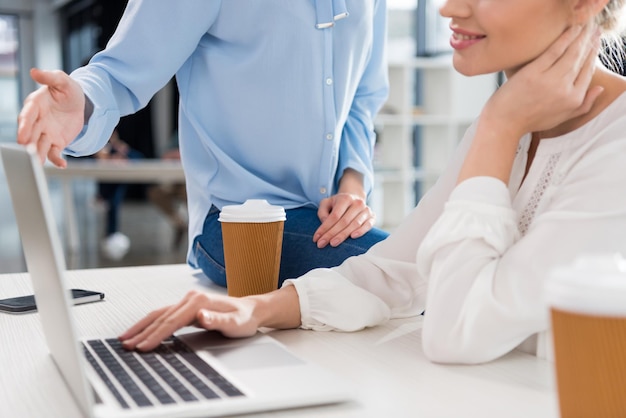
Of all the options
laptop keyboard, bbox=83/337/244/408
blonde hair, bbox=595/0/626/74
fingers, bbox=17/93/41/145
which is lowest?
laptop keyboard, bbox=83/337/244/408

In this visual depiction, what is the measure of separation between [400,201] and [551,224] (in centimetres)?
718

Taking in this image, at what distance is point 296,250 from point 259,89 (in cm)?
38

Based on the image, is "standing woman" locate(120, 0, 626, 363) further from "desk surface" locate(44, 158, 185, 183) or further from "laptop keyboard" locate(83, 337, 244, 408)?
"desk surface" locate(44, 158, 185, 183)

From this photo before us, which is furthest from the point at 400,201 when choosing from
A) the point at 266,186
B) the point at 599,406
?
the point at 599,406

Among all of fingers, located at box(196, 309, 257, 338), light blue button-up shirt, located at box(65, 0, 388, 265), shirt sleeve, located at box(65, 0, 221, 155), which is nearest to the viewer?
fingers, located at box(196, 309, 257, 338)

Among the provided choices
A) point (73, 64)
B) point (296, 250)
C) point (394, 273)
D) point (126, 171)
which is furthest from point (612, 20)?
point (73, 64)

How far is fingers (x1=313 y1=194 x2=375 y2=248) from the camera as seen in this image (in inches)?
64.6

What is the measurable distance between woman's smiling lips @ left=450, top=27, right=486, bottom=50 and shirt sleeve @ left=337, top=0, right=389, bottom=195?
2.66 feet

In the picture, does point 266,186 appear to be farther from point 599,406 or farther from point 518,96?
point 599,406

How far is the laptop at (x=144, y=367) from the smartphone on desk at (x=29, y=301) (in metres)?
0.33

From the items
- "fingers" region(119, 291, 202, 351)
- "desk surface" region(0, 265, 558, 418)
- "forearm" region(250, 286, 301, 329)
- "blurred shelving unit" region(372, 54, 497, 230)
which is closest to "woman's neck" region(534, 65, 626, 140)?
"desk surface" region(0, 265, 558, 418)

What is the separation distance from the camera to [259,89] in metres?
1.76

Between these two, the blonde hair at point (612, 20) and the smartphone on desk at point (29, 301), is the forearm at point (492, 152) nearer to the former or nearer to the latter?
the blonde hair at point (612, 20)

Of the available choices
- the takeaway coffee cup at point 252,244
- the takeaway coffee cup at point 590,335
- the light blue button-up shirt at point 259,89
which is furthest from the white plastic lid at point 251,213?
the takeaway coffee cup at point 590,335
